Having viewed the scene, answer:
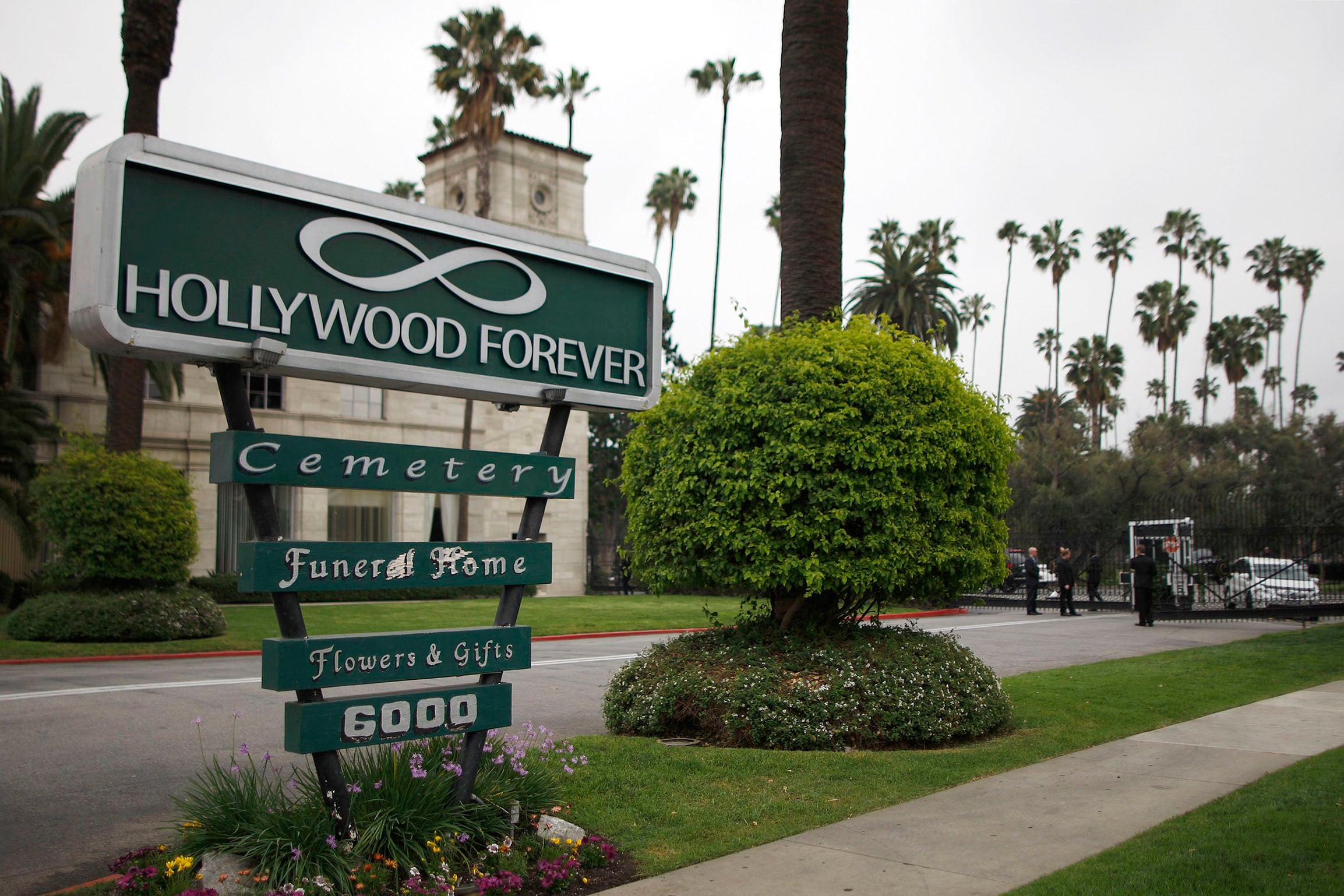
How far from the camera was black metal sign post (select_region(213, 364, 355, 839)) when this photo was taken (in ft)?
17.7

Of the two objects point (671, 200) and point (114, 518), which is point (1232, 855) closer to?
point (114, 518)


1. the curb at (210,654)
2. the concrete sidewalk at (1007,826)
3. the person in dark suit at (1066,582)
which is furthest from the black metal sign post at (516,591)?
the person in dark suit at (1066,582)

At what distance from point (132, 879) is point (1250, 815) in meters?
6.38

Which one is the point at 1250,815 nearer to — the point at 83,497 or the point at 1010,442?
the point at 1010,442

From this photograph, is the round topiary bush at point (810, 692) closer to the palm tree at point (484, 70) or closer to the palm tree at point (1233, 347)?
the palm tree at point (484, 70)

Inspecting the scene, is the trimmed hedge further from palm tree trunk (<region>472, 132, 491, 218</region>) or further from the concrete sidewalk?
the concrete sidewalk

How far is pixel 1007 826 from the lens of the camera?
6512 millimetres

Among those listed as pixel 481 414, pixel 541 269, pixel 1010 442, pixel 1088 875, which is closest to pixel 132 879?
pixel 541 269

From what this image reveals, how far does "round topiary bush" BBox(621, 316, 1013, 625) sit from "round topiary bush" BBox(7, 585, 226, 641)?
12.5 meters

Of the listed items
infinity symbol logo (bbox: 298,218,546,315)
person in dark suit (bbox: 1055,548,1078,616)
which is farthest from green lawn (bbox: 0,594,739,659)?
infinity symbol logo (bbox: 298,218,546,315)

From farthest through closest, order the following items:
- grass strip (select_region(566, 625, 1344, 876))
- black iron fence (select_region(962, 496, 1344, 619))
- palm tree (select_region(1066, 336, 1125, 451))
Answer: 1. palm tree (select_region(1066, 336, 1125, 451))
2. black iron fence (select_region(962, 496, 1344, 619))
3. grass strip (select_region(566, 625, 1344, 876))

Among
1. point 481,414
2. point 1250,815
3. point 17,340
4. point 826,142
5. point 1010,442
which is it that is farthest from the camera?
point 481,414

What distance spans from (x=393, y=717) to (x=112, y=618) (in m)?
14.8

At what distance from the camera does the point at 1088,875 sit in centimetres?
541
